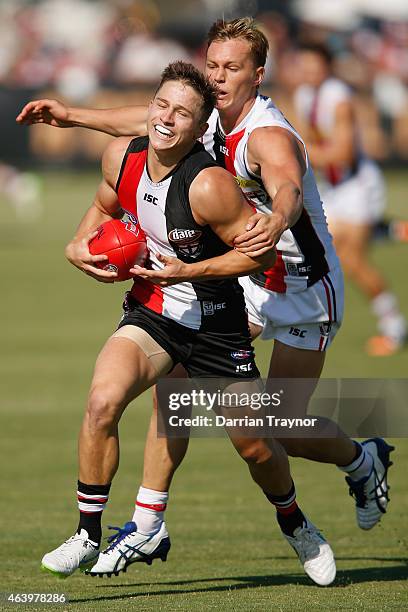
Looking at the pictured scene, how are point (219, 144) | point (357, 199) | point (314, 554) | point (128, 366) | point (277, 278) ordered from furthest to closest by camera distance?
point (357, 199) < point (277, 278) < point (219, 144) < point (314, 554) < point (128, 366)

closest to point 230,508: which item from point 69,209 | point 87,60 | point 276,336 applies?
point 276,336

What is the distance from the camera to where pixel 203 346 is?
6.04 metres

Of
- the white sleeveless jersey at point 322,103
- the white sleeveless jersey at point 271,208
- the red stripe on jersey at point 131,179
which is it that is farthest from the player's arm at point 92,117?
the white sleeveless jersey at point 322,103

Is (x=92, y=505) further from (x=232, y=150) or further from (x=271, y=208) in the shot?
(x=232, y=150)

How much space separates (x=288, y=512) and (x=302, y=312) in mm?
1113

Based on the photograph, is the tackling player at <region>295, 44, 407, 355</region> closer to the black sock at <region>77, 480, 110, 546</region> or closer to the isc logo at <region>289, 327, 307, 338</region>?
the isc logo at <region>289, 327, 307, 338</region>

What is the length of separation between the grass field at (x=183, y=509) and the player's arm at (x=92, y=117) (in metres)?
2.37

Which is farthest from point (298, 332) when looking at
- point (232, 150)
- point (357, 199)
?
point (357, 199)

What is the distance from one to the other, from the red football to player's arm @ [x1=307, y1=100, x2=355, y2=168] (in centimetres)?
649

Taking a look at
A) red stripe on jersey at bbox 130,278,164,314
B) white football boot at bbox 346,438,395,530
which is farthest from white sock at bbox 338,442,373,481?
red stripe on jersey at bbox 130,278,164,314

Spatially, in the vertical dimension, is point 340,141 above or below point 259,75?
below

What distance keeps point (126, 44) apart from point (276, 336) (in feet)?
97.2

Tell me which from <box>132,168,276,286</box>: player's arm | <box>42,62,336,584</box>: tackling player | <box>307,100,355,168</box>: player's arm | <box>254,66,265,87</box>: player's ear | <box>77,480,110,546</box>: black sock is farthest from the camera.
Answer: <box>307,100,355,168</box>: player's arm

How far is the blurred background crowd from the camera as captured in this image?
29672 mm
